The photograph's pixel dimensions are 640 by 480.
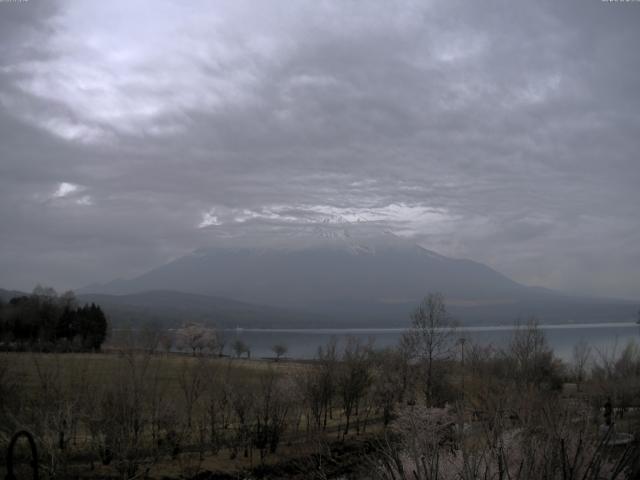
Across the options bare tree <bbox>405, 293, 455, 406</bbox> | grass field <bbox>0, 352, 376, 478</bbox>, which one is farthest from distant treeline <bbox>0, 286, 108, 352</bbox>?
grass field <bbox>0, 352, 376, 478</bbox>

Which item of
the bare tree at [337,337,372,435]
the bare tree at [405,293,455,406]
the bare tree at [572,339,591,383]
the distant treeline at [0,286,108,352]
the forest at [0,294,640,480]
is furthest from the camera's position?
the distant treeline at [0,286,108,352]

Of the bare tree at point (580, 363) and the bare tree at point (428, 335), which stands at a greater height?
the bare tree at point (428, 335)

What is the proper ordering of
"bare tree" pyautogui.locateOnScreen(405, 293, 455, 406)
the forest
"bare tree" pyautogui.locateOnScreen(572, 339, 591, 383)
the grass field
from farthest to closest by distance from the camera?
"bare tree" pyautogui.locateOnScreen(572, 339, 591, 383) → "bare tree" pyautogui.locateOnScreen(405, 293, 455, 406) → the grass field → the forest

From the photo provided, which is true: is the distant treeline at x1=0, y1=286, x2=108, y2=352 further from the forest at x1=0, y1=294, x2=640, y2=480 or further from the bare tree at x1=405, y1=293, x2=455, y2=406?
the bare tree at x1=405, y1=293, x2=455, y2=406

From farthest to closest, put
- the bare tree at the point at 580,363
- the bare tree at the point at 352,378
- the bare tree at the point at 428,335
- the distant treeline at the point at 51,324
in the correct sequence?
the distant treeline at the point at 51,324
the bare tree at the point at 580,363
the bare tree at the point at 428,335
the bare tree at the point at 352,378

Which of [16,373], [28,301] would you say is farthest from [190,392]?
[28,301]

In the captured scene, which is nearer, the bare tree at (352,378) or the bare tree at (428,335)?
the bare tree at (352,378)

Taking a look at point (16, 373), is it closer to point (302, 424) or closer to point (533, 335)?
point (302, 424)

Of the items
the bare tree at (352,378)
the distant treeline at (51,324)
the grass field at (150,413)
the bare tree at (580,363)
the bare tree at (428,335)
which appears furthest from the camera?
the distant treeline at (51,324)

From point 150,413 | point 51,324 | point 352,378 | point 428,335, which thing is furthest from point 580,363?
point 51,324

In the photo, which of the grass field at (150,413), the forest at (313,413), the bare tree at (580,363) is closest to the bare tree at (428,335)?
the forest at (313,413)

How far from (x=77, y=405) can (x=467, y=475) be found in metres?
24.2

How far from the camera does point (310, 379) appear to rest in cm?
4191

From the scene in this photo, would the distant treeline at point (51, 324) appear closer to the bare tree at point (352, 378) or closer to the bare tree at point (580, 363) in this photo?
the bare tree at point (352, 378)
